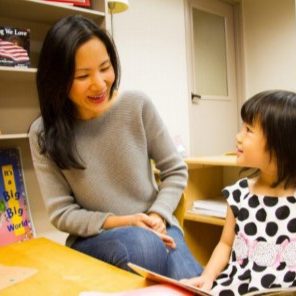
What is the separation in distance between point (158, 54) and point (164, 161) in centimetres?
166

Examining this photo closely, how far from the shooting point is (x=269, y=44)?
338cm

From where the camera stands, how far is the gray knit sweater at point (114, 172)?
45.5 inches

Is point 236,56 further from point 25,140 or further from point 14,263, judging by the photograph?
point 14,263

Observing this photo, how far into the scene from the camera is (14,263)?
0.92 meters

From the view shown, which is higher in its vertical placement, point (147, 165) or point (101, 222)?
point (147, 165)

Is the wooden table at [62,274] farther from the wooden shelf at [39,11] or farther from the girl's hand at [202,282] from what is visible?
the wooden shelf at [39,11]

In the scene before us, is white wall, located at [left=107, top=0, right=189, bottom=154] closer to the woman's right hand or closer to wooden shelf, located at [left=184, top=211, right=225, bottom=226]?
wooden shelf, located at [left=184, top=211, right=225, bottom=226]

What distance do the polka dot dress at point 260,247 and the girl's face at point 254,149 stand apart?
0.31 feet

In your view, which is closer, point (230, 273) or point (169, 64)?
point (230, 273)

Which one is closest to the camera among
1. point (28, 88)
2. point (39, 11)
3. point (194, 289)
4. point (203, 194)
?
point (194, 289)

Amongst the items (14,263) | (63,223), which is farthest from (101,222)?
(14,263)

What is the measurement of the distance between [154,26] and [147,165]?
68.6 inches

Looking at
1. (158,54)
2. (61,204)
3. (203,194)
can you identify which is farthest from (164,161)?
(158,54)

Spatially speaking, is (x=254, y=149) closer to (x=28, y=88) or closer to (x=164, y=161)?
(x=164, y=161)
